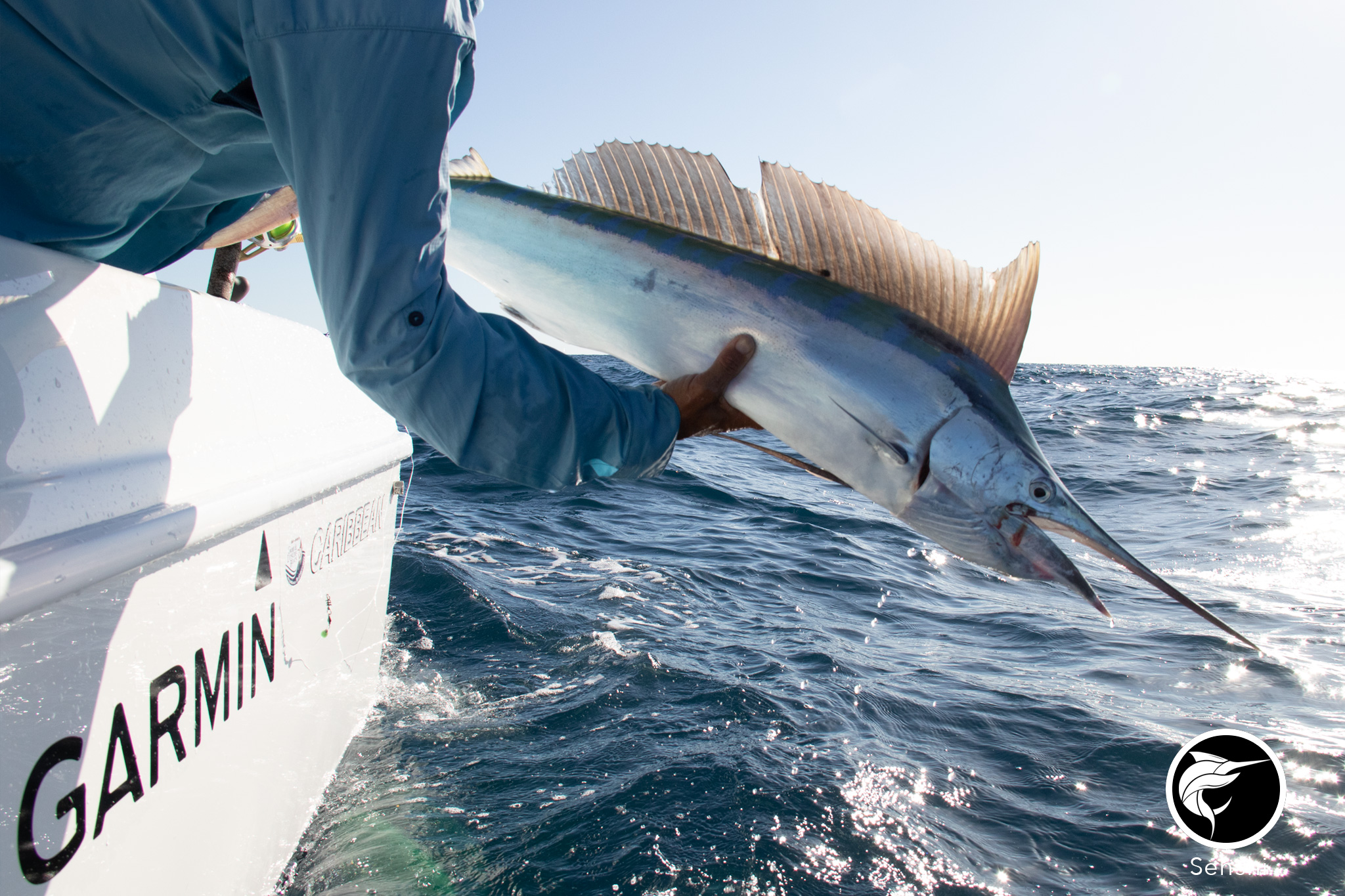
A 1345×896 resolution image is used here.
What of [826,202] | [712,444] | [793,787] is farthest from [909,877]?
[712,444]

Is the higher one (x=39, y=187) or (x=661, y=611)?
(x=39, y=187)

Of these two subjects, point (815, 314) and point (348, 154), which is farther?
point (815, 314)

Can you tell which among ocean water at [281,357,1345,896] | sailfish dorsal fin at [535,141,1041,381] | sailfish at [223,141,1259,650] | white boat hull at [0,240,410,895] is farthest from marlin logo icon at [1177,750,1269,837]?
white boat hull at [0,240,410,895]

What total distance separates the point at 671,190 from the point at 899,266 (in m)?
0.54

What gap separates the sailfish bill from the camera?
57.1 inches

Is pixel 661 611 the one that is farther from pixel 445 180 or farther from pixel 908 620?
pixel 445 180

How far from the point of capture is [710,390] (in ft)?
4.89

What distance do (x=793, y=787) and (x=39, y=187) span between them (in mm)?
2977

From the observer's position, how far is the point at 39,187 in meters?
1.21

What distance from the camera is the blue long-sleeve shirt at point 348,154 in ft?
2.95

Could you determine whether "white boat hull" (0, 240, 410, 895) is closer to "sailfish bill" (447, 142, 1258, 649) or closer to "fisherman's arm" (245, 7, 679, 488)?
"fisherman's arm" (245, 7, 679, 488)

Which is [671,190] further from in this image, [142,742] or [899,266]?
[142,742]

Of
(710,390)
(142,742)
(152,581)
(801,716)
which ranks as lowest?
(801,716)

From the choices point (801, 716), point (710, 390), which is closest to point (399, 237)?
point (710, 390)
